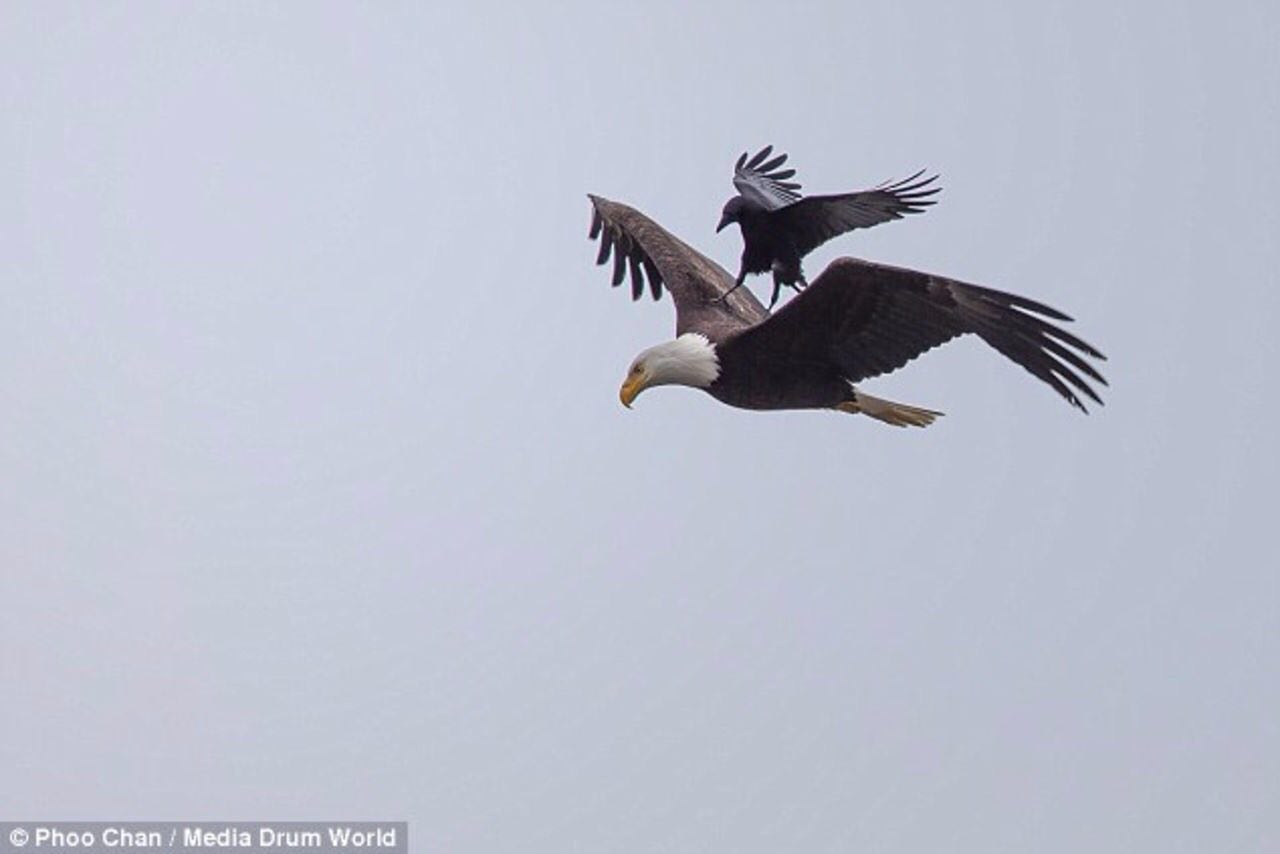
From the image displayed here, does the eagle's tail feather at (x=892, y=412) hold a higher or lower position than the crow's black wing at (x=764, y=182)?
lower

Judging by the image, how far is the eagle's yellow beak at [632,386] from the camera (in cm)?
1295

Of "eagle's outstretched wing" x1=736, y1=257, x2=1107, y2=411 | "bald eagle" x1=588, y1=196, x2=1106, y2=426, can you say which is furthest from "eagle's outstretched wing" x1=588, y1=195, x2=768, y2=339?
"eagle's outstretched wing" x1=736, y1=257, x2=1107, y2=411

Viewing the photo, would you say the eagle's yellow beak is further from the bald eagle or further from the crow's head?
the crow's head

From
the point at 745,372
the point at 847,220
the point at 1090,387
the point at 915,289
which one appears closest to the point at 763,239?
the point at 847,220

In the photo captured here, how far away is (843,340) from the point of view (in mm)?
12234

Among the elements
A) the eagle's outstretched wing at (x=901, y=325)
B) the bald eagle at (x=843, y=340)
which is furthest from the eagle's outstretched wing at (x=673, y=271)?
the eagle's outstretched wing at (x=901, y=325)

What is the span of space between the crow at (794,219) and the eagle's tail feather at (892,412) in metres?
1.12

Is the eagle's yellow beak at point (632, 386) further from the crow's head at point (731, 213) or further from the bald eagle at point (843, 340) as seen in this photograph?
the crow's head at point (731, 213)

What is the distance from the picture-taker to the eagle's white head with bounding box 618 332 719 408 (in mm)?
12828

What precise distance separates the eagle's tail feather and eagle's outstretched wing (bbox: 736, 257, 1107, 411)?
0.51m

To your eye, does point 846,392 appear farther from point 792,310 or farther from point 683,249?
point 683,249

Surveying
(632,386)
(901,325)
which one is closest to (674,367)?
(632,386)

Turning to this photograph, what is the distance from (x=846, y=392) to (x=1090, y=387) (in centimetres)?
187

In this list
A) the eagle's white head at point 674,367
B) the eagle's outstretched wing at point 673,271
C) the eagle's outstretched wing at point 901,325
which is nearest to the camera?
the eagle's outstretched wing at point 901,325
